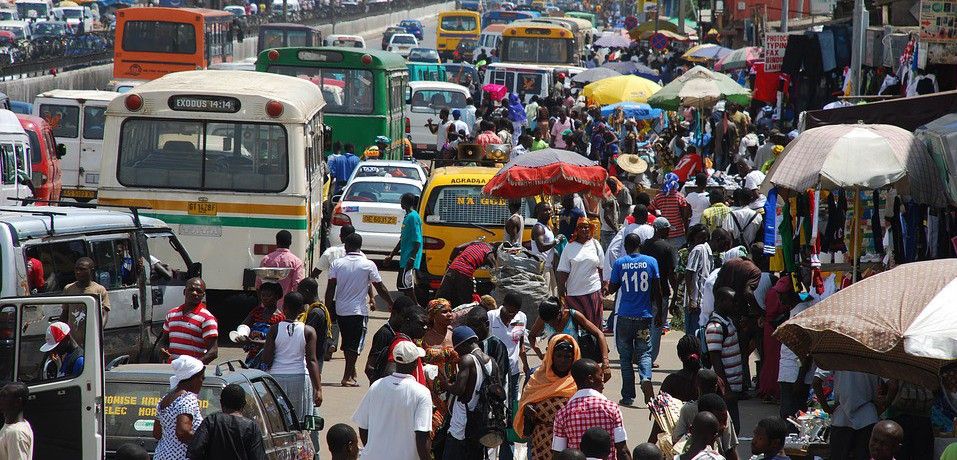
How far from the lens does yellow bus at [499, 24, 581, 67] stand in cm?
4566

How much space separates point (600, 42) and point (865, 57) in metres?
41.4

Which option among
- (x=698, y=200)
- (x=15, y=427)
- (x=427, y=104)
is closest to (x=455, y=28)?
(x=427, y=104)

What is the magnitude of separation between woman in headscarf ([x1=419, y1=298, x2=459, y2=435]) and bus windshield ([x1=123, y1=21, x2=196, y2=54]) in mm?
28930

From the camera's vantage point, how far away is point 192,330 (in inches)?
423

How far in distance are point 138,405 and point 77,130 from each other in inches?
659

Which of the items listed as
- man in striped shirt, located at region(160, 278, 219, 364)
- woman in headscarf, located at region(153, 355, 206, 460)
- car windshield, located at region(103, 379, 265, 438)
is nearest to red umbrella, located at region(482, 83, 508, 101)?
man in striped shirt, located at region(160, 278, 219, 364)

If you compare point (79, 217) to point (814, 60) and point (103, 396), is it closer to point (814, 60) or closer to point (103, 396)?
point (103, 396)

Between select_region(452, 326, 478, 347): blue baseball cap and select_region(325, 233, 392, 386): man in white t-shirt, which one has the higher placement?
select_region(452, 326, 478, 347): blue baseball cap

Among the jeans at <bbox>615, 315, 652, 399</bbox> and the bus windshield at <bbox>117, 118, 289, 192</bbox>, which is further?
the bus windshield at <bbox>117, 118, 289, 192</bbox>

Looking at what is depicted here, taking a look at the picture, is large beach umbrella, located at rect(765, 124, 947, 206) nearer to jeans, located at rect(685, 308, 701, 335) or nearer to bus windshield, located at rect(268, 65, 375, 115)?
jeans, located at rect(685, 308, 701, 335)

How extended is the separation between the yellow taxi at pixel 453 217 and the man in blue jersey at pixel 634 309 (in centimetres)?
422

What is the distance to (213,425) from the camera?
7520 millimetres

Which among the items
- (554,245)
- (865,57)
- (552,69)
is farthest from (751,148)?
(552,69)

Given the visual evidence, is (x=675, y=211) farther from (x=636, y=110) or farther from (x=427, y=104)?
(x=427, y=104)
